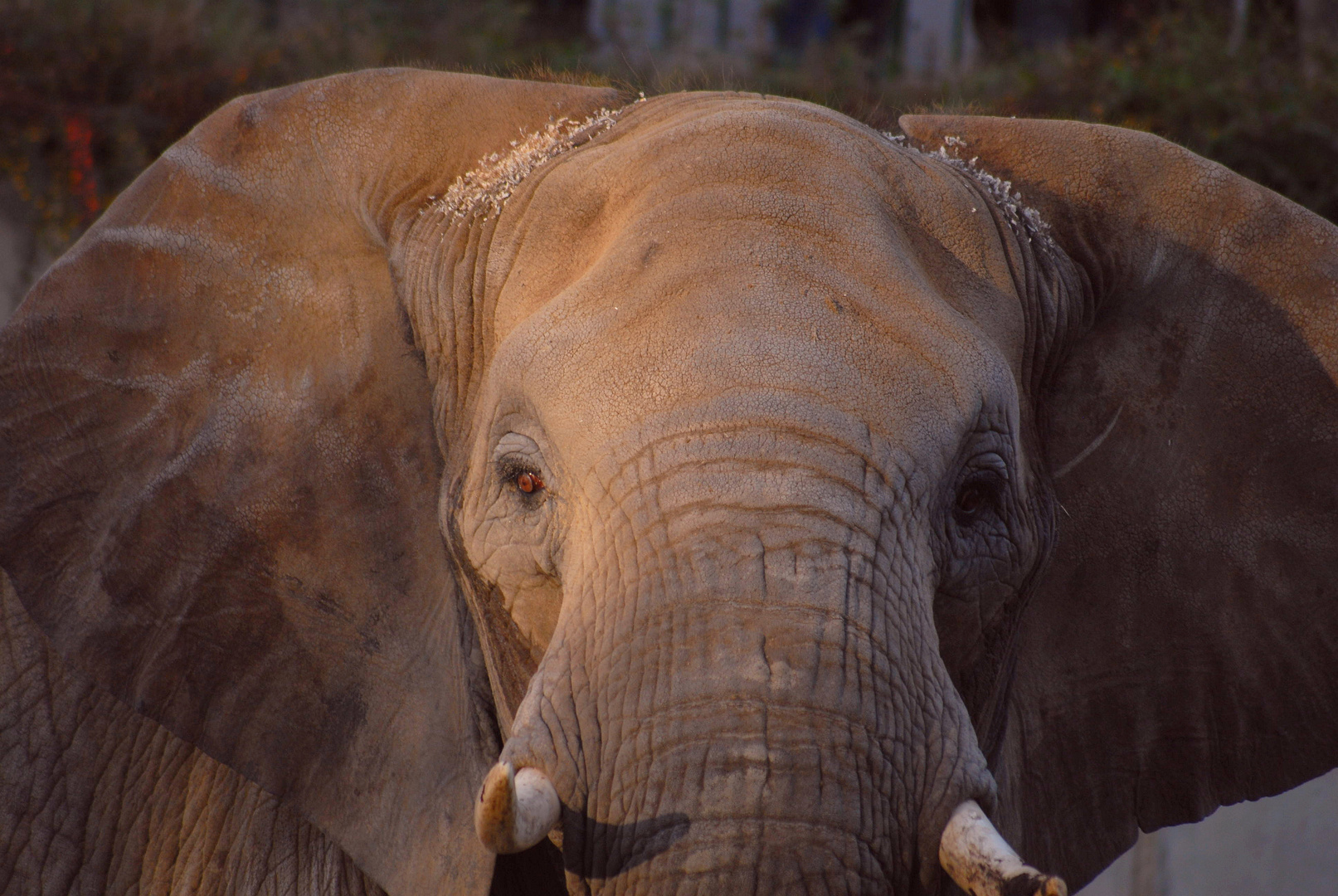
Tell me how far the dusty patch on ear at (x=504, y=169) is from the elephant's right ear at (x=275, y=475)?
0.03 meters

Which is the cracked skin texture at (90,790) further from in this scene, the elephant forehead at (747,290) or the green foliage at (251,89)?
the green foliage at (251,89)

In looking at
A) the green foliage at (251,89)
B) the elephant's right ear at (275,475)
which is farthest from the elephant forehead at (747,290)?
the green foliage at (251,89)

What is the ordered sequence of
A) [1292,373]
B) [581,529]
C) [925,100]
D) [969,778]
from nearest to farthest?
1. [969,778]
2. [581,529]
3. [1292,373]
4. [925,100]

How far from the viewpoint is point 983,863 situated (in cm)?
175

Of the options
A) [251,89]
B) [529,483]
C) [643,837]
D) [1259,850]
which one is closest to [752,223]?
[529,483]

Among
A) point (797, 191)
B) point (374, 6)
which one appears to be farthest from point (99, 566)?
point (374, 6)

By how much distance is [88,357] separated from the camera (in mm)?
2537

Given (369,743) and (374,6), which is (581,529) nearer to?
(369,743)

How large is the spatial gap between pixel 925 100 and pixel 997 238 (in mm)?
5069

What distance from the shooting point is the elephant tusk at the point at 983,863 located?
1.66 metres

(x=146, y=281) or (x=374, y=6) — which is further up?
(x=146, y=281)

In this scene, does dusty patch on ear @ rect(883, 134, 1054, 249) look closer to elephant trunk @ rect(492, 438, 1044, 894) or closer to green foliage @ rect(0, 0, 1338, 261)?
elephant trunk @ rect(492, 438, 1044, 894)

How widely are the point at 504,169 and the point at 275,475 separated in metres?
0.62

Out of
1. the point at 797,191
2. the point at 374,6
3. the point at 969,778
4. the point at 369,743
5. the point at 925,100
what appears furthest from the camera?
the point at 374,6
